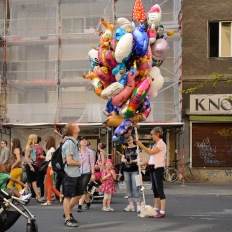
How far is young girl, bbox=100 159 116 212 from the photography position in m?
12.8

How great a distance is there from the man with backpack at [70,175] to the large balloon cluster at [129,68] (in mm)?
933

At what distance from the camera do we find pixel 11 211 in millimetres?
8250

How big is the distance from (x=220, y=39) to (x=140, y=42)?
16.7 m

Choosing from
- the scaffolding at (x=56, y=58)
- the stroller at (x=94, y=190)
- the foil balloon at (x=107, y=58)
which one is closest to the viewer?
the foil balloon at (x=107, y=58)

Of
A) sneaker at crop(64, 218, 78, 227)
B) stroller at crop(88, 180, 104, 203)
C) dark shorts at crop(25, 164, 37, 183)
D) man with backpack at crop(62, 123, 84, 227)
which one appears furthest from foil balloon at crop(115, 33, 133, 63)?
dark shorts at crop(25, 164, 37, 183)

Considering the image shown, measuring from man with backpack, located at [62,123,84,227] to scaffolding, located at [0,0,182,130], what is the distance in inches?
631

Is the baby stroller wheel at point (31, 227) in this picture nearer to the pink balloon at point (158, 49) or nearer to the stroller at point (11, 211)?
the stroller at point (11, 211)

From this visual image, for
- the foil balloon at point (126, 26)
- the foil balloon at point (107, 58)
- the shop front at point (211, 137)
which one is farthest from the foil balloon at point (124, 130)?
the shop front at point (211, 137)

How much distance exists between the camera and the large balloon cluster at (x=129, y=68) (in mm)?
10266

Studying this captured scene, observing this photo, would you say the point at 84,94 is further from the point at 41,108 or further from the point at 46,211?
the point at 46,211

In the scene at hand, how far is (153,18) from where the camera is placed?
35.1ft

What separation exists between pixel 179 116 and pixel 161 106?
47.2 inches

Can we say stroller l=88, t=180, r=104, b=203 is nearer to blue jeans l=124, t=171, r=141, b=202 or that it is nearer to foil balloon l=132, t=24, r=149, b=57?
blue jeans l=124, t=171, r=141, b=202

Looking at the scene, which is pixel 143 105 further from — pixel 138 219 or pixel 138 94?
pixel 138 219
